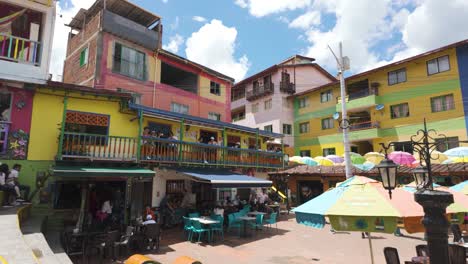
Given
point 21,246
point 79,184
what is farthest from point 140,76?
point 21,246

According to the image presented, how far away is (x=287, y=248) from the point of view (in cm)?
1191

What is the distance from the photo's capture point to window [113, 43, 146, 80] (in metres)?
19.3

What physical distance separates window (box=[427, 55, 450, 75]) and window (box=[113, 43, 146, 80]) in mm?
24008

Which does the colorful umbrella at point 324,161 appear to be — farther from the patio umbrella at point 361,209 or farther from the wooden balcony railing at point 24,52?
the wooden balcony railing at point 24,52

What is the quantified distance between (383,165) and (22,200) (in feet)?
41.7

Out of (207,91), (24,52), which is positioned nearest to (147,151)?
(24,52)

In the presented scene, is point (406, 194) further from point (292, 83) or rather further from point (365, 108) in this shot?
point (292, 83)

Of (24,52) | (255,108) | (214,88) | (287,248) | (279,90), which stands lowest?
(287,248)

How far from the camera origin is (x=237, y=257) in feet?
34.3

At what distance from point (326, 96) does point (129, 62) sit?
22407 mm

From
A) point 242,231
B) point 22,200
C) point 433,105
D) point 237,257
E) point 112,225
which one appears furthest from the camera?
point 433,105

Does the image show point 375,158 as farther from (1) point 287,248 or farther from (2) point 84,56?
(2) point 84,56

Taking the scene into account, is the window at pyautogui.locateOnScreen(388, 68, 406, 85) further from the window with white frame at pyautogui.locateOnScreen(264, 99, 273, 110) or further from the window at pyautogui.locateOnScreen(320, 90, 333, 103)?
the window with white frame at pyautogui.locateOnScreen(264, 99, 273, 110)

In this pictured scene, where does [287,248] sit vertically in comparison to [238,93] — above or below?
below
